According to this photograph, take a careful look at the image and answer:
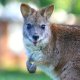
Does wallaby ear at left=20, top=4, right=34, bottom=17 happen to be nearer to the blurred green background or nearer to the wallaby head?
the wallaby head

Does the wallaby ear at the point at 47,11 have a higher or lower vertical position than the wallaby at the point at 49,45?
higher

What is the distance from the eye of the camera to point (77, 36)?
10961 mm

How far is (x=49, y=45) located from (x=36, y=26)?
0.42m

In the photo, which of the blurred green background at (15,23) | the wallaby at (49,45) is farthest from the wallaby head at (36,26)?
the blurred green background at (15,23)

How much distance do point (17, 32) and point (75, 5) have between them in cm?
478

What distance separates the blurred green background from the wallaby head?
7.88 m

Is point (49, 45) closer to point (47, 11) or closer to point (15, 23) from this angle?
point (47, 11)

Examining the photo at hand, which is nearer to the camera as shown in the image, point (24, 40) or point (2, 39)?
point (24, 40)

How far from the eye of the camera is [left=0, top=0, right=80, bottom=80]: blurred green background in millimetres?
20125

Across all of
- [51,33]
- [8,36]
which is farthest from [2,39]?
[51,33]

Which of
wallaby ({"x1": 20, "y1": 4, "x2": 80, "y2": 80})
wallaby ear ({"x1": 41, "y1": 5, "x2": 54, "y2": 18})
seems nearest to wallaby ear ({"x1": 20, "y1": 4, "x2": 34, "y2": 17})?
wallaby ({"x1": 20, "y1": 4, "x2": 80, "y2": 80})

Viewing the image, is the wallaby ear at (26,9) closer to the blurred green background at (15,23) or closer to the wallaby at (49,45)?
the wallaby at (49,45)

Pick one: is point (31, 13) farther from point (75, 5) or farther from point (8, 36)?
point (8, 36)

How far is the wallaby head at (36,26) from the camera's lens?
10682mm
